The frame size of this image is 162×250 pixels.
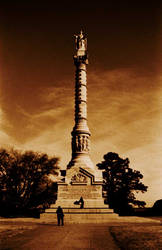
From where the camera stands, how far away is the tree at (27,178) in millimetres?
36656

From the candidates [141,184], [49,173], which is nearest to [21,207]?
[49,173]

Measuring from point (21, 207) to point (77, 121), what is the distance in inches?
572

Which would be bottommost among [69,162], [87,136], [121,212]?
[121,212]

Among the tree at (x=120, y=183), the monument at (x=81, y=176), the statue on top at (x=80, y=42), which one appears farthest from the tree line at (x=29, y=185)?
the statue on top at (x=80, y=42)

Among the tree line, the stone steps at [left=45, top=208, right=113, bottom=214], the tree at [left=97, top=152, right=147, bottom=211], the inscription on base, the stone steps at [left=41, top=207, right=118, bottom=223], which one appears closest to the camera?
the stone steps at [left=41, top=207, right=118, bottom=223]

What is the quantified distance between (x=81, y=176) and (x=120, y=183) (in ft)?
53.4

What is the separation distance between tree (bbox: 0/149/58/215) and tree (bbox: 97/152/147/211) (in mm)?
9781

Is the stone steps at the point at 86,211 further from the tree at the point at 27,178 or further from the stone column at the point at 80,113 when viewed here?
the tree at the point at 27,178

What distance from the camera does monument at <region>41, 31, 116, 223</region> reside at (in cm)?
2747

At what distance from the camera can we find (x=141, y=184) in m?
44.2

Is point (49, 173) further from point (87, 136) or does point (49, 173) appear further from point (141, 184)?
point (141, 184)

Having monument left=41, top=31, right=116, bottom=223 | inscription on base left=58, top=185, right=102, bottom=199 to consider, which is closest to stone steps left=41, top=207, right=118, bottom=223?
monument left=41, top=31, right=116, bottom=223

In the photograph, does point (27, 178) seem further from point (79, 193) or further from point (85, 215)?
point (85, 215)

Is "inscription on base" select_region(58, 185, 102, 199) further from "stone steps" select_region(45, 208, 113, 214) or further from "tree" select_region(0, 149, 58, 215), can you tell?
"tree" select_region(0, 149, 58, 215)
